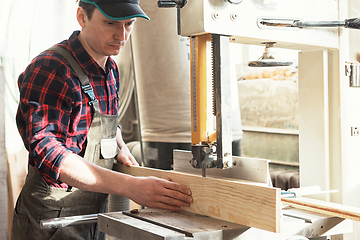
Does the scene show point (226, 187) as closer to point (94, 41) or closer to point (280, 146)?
point (94, 41)

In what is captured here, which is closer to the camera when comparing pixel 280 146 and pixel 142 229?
pixel 142 229

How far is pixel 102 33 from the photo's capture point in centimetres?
153

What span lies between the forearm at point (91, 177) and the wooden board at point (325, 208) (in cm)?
54

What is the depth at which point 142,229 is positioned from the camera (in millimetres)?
997

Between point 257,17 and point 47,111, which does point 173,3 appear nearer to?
point 257,17

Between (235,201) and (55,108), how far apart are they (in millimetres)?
717

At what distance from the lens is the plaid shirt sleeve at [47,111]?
1.28 metres

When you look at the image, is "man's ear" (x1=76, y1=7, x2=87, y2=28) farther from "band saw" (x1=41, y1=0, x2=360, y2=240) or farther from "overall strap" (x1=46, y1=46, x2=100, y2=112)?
"band saw" (x1=41, y1=0, x2=360, y2=240)

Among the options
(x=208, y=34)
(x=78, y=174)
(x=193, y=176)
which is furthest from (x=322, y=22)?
(x=78, y=174)

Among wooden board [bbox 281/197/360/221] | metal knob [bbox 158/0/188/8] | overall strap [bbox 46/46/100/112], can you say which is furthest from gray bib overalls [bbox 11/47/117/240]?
wooden board [bbox 281/197/360/221]

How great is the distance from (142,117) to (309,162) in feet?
4.20

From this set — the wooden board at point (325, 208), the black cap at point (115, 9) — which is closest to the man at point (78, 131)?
the black cap at point (115, 9)

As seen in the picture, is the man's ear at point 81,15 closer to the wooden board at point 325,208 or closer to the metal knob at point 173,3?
the metal knob at point 173,3

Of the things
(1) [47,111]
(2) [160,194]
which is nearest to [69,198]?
(1) [47,111]
